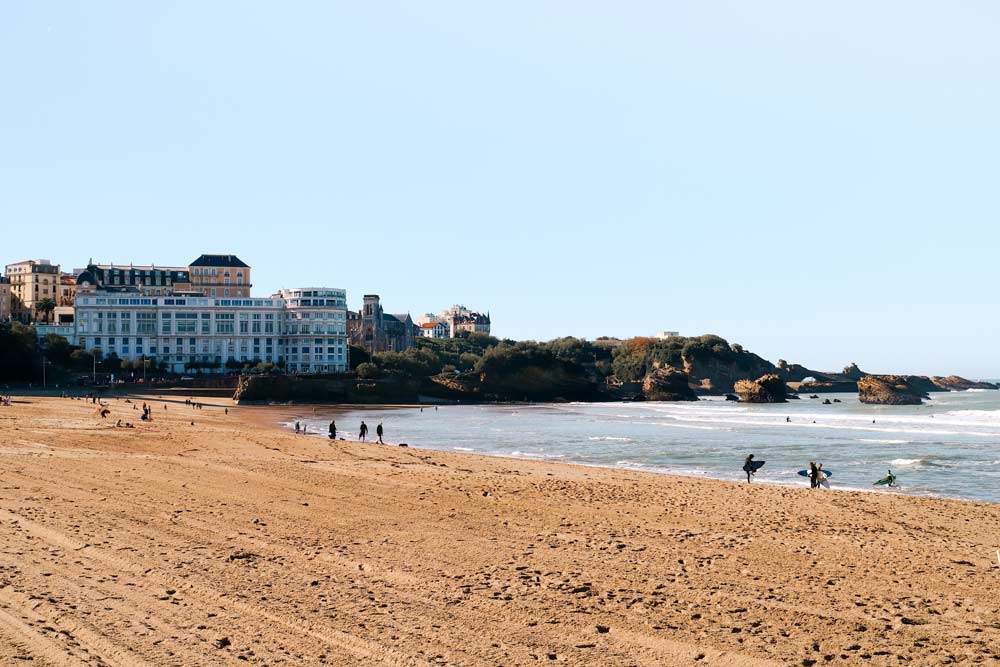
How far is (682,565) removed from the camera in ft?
44.4

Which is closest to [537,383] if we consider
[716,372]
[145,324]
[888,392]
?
[888,392]

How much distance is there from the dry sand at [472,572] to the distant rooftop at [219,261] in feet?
334

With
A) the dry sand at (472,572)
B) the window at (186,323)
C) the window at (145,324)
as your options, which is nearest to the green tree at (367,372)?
the window at (186,323)

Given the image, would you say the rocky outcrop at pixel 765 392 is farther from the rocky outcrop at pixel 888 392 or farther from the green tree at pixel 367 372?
the green tree at pixel 367 372

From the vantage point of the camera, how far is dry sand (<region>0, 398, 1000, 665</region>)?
9.45 metres

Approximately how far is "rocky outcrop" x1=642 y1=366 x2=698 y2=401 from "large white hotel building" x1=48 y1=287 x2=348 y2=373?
113ft

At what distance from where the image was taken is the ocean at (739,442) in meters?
28.5

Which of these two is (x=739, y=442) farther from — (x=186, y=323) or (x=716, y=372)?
(x=716, y=372)

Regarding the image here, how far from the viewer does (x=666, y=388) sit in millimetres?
107875

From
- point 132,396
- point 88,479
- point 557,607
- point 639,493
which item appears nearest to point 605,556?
point 557,607

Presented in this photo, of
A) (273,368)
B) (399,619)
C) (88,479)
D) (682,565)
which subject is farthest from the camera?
(273,368)

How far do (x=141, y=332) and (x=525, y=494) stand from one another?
87265 millimetres

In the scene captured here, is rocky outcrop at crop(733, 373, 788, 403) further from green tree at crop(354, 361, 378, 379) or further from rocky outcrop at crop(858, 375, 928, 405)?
green tree at crop(354, 361, 378, 379)

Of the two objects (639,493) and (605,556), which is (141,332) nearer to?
(639,493)
